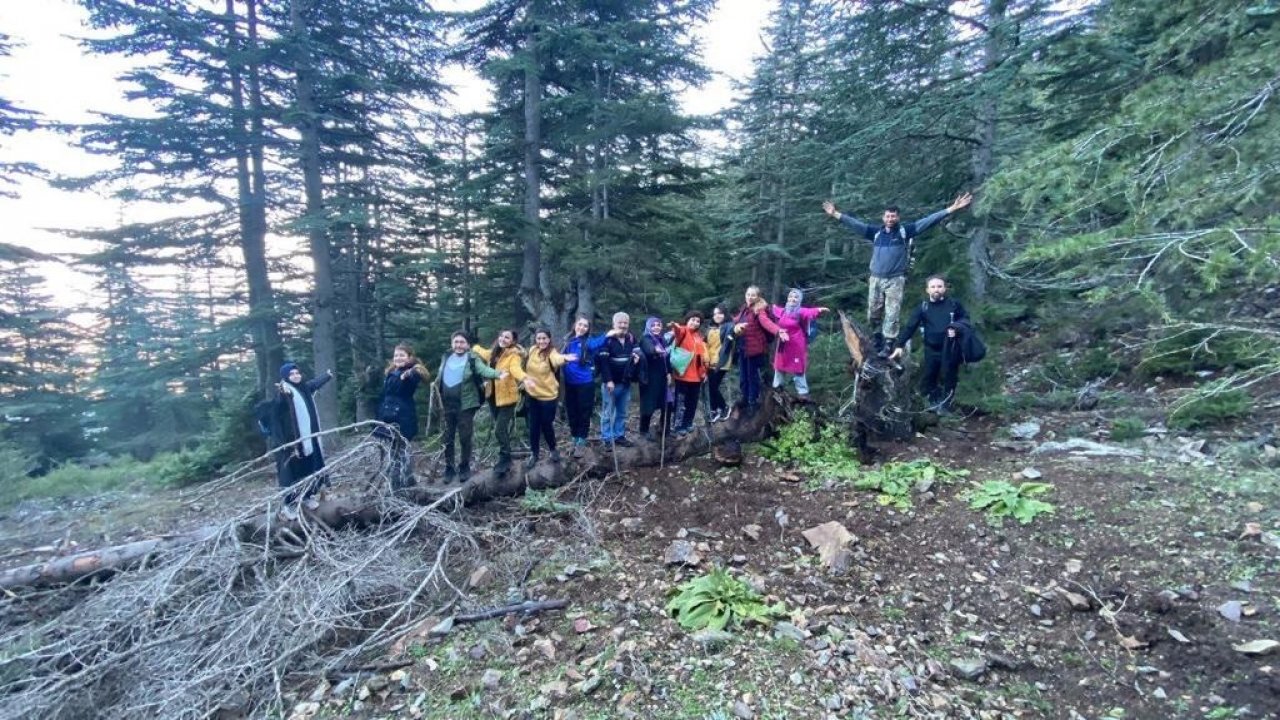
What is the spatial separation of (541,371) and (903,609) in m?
4.86

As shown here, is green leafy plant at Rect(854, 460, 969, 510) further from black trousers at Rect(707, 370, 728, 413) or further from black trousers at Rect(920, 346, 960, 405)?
black trousers at Rect(707, 370, 728, 413)

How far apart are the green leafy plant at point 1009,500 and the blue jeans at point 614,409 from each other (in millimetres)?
4344

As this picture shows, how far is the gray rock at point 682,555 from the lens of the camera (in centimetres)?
529

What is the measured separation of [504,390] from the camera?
7137 mm

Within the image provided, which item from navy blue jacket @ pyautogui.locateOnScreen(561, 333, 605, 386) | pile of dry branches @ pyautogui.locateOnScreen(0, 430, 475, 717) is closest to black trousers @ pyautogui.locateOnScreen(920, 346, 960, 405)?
navy blue jacket @ pyautogui.locateOnScreen(561, 333, 605, 386)

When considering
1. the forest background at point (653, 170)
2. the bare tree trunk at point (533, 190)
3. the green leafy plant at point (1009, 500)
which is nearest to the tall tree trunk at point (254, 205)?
the forest background at point (653, 170)

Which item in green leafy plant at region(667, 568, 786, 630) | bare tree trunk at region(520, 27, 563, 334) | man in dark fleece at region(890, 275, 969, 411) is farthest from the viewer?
bare tree trunk at region(520, 27, 563, 334)

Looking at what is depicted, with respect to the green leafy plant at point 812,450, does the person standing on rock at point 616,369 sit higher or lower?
higher

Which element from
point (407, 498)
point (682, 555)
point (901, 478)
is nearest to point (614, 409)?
point (682, 555)

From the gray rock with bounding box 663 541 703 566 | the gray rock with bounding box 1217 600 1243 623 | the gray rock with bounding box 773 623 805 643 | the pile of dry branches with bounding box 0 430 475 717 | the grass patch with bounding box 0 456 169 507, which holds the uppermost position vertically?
the gray rock with bounding box 1217 600 1243 623

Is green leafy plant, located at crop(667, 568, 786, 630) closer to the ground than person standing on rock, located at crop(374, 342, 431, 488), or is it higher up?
closer to the ground

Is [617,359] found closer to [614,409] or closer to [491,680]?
[614,409]

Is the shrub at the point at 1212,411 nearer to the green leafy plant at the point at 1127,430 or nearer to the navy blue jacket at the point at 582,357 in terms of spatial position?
the green leafy plant at the point at 1127,430

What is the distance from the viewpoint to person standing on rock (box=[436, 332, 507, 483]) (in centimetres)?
714
